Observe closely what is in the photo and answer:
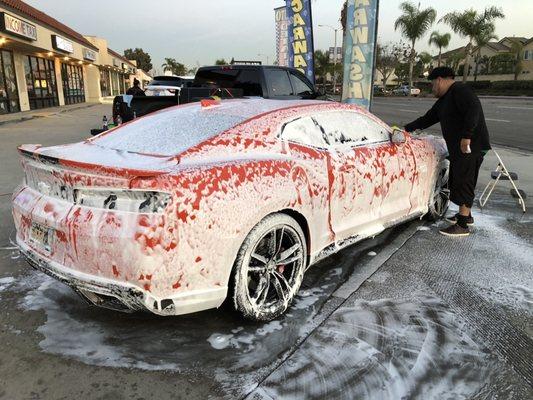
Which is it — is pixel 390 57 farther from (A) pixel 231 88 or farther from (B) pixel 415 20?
(A) pixel 231 88

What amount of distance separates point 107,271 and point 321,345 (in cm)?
137

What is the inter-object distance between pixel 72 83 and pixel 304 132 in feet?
119

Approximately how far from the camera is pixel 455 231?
16.5 ft

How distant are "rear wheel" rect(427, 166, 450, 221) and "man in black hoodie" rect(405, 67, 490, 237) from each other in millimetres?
190

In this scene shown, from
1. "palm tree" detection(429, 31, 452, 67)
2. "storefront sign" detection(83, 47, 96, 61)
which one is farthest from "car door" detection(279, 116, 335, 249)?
"palm tree" detection(429, 31, 452, 67)

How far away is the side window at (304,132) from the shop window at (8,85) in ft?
71.7

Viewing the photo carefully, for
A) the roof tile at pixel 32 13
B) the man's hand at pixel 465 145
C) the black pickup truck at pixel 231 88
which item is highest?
the roof tile at pixel 32 13

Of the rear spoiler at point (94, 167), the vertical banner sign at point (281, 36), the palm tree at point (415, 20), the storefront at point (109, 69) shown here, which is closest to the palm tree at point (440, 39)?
the palm tree at point (415, 20)

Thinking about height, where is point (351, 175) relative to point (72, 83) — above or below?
below

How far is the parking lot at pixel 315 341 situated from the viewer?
8.28ft

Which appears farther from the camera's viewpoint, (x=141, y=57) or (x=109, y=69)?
(x=141, y=57)

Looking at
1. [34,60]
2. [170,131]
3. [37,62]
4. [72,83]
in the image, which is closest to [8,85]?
[34,60]

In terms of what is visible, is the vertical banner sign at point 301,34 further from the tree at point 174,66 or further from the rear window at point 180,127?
the tree at point 174,66

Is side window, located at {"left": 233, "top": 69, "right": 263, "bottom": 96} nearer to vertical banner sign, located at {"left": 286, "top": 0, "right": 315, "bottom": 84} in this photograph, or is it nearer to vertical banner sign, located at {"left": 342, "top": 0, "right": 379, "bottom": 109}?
vertical banner sign, located at {"left": 342, "top": 0, "right": 379, "bottom": 109}
